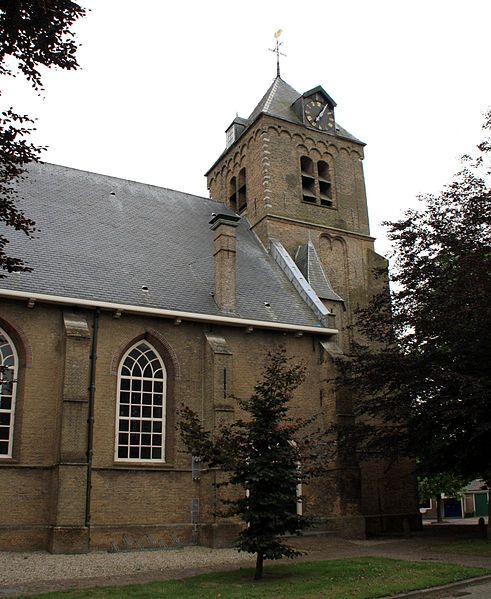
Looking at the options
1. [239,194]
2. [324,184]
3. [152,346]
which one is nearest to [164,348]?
[152,346]

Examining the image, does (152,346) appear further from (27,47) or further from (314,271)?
(27,47)

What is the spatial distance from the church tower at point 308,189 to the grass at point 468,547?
29.4 feet

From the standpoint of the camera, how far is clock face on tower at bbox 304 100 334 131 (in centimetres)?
2916

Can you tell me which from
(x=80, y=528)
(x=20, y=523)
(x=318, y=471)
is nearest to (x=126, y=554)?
(x=80, y=528)

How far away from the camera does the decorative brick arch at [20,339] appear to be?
16.9m

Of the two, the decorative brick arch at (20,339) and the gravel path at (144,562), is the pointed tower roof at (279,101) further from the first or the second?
the gravel path at (144,562)

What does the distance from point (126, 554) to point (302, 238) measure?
48.7 feet

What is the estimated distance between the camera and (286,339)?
68.8 ft

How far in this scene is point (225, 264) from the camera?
816 inches

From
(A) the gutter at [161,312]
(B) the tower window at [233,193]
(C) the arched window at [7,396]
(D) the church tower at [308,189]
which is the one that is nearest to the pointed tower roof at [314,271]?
(D) the church tower at [308,189]

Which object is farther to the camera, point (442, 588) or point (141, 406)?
point (141, 406)

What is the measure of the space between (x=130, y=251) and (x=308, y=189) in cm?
1013

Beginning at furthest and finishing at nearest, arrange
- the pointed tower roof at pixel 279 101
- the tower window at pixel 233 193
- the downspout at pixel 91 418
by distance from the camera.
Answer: the tower window at pixel 233 193 < the pointed tower roof at pixel 279 101 < the downspout at pixel 91 418

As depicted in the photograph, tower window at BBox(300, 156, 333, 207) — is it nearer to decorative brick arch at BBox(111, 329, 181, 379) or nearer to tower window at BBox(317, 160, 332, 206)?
tower window at BBox(317, 160, 332, 206)
